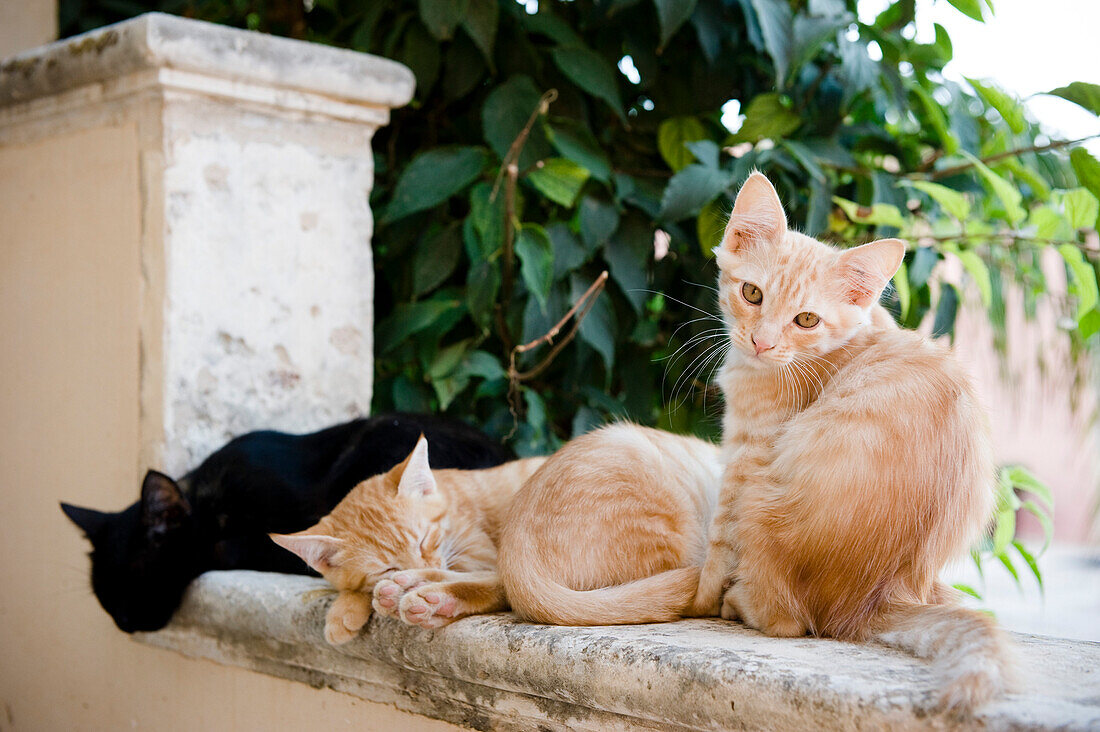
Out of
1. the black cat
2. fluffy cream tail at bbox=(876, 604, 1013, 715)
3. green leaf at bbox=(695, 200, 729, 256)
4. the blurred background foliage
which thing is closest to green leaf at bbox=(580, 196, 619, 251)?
the blurred background foliage

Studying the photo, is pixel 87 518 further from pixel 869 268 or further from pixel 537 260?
pixel 869 268

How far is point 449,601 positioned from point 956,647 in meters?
0.73

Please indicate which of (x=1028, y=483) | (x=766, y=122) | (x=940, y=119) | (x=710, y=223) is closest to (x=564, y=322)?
(x=710, y=223)

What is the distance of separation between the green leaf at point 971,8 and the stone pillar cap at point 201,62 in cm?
128

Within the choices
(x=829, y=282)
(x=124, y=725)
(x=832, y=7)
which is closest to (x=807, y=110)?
(x=832, y=7)

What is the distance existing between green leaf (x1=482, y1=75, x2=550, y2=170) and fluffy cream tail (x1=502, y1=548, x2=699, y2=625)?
121cm

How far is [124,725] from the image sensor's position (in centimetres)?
212

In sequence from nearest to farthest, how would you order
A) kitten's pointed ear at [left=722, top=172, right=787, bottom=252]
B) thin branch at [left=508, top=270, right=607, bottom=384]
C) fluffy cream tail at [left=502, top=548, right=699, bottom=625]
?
fluffy cream tail at [left=502, top=548, right=699, bottom=625] → kitten's pointed ear at [left=722, top=172, right=787, bottom=252] → thin branch at [left=508, top=270, right=607, bottom=384]

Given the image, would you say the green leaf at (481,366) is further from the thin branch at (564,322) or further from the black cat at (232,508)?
the black cat at (232,508)

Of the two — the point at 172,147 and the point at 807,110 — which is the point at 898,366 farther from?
the point at 172,147

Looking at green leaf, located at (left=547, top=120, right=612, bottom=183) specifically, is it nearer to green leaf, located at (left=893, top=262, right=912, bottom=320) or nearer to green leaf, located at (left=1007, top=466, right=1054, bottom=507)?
green leaf, located at (left=893, top=262, right=912, bottom=320)

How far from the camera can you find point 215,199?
2.05 m

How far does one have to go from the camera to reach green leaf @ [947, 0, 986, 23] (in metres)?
1.83

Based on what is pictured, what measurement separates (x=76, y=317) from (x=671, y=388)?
156 cm
